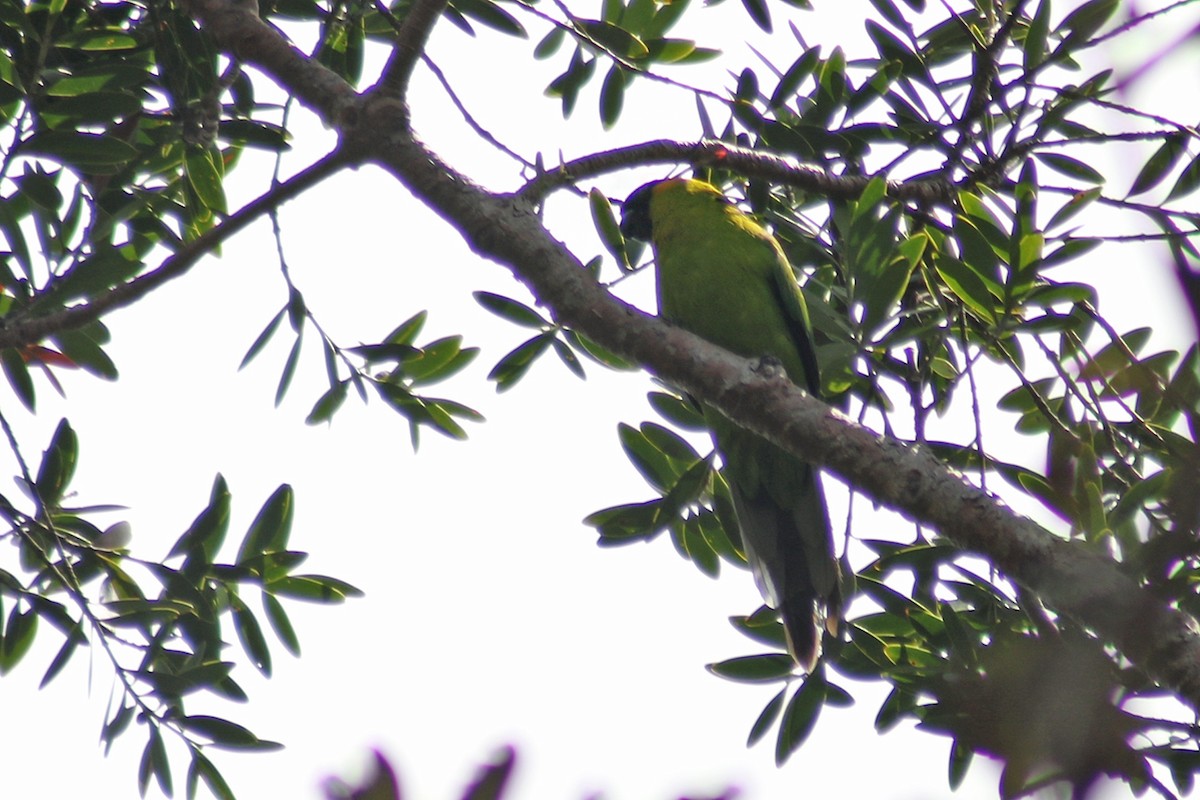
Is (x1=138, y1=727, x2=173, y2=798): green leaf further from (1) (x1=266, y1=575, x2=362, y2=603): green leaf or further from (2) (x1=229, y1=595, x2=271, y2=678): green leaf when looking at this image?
(1) (x1=266, y1=575, x2=362, y2=603): green leaf

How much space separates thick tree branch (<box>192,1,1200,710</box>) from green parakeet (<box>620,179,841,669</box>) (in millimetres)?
1082

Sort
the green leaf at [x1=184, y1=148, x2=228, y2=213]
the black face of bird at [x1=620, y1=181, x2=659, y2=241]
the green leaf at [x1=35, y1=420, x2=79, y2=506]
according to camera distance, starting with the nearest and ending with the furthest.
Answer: the green leaf at [x1=35, y1=420, x2=79, y2=506] < the green leaf at [x1=184, y1=148, x2=228, y2=213] < the black face of bird at [x1=620, y1=181, x2=659, y2=241]

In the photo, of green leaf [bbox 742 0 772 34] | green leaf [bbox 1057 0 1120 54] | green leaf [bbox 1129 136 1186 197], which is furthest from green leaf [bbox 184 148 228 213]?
green leaf [bbox 1129 136 1186 197]

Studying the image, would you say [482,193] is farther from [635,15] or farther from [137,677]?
[137,677]

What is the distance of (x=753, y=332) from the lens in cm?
414

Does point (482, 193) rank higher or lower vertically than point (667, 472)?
higher

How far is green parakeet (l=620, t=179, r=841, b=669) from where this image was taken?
143 inches

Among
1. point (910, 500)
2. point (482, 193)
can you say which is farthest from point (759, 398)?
point (482, 193)

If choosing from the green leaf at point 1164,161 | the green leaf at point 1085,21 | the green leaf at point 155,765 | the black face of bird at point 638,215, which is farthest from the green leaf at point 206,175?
the green leaf at point 1164,161

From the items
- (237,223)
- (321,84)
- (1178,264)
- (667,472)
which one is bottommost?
(1178,264)

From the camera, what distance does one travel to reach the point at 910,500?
6.60 ft

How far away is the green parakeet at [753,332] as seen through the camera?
3633mm

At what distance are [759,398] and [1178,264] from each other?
69.4 inches

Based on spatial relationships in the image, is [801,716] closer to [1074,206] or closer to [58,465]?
[1074,206]
